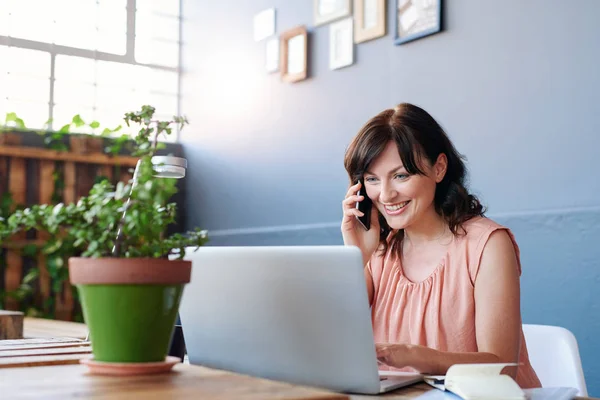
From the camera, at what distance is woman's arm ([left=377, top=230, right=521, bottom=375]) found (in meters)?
1.73

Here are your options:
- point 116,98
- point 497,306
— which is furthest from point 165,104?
point 497,306

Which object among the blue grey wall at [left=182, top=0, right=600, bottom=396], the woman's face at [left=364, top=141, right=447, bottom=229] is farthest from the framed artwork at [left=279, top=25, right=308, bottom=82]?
the woman's face at [left=364, top=141, right=447, bottom=229]

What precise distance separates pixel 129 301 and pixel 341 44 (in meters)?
3.34

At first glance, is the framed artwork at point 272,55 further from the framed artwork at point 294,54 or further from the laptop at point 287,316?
the laptop at point 287,316

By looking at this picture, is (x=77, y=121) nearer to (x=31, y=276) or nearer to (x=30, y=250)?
(x=30, y=250)

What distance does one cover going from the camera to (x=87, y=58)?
217 inches

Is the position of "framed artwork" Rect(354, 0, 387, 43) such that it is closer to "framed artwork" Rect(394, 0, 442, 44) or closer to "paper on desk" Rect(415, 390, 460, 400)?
"framed artwork" Rect(394, 0, 442, 44)

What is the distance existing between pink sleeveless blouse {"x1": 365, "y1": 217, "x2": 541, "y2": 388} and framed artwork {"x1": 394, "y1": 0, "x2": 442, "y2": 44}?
1.82m

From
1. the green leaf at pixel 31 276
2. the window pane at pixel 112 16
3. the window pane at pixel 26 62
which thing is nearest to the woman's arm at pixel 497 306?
the green leaf at pixel 31 276

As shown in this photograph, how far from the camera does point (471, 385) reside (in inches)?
46.0

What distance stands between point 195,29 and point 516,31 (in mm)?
2942

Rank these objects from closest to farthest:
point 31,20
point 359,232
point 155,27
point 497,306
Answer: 1. point 497,306
2. point 359,232
3. point 31,20
4. point 155,27

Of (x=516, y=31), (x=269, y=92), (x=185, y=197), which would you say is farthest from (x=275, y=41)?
(x=516, y=31)

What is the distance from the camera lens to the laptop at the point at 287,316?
1.21 metres
